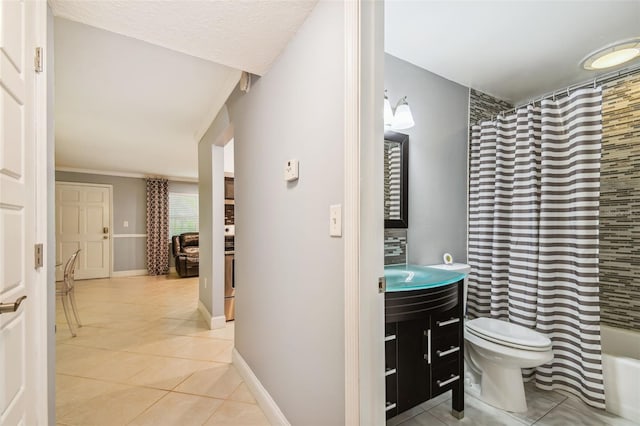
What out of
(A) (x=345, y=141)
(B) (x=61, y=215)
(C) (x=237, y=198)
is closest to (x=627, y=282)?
Result: (A) (x=345, y=141)

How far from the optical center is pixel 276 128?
164 centimetres

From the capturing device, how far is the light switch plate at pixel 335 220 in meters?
1.08

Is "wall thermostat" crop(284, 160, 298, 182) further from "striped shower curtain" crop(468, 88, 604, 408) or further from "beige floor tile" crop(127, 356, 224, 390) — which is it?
"striped shower curtain" crop(468, 88, 604, 408)

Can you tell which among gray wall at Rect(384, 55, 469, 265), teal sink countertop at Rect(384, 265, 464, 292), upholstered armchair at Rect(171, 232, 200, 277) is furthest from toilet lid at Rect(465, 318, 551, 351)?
upholstered armchair at Rect(171, 232, 200, 277)

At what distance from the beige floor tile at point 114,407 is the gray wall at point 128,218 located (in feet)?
17.9

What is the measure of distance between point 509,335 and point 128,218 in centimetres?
744

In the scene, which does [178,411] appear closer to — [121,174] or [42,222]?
[42,222]

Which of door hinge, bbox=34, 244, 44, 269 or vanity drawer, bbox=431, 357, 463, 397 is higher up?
door hinge, bbox=34, 244, 44, 269

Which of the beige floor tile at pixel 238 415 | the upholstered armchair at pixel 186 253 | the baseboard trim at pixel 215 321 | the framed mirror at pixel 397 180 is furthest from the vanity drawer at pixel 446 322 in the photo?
the upholstered armchair at pixel 186 253

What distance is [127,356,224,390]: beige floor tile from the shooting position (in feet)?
6.73

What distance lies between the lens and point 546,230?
209cm

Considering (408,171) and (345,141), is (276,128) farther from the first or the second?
(408,171)

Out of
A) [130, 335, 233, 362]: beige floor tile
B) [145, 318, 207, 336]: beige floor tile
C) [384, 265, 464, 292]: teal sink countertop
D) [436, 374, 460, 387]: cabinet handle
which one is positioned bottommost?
[145, 318, 207, 336]: beige floor tile

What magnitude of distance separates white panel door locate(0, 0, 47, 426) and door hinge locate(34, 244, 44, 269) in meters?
0.02
